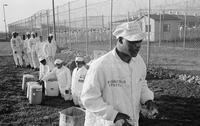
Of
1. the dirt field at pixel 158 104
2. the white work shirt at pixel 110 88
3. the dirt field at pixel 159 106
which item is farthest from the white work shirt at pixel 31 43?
the white work shirt at pixel 110 88

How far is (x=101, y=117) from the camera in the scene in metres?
2.50

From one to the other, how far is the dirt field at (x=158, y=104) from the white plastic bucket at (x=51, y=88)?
0.17m

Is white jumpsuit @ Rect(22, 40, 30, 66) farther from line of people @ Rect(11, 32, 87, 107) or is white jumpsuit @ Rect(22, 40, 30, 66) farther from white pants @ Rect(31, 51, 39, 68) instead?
white pants @ Rect(31, 51, 39, 68)

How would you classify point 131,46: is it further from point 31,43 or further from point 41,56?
point 31,43

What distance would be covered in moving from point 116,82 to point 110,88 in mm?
77

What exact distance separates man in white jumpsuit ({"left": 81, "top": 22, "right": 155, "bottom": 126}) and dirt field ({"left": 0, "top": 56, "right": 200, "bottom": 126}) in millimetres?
2989

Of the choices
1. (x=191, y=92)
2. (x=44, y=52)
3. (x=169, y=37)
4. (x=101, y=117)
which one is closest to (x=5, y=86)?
(x=44, y=52)

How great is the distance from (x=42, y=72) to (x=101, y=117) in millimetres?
7221

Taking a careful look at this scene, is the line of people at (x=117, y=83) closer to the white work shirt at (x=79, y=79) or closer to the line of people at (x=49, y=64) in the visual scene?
the white work shirt at (x=79, y=79)

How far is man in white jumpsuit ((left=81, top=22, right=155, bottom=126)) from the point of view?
7.86 feet

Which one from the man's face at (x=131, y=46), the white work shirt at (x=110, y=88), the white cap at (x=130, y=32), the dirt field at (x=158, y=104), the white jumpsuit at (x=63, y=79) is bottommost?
the dirt field at (x=158, y=104)

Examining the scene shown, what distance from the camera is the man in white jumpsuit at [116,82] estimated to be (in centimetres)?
240

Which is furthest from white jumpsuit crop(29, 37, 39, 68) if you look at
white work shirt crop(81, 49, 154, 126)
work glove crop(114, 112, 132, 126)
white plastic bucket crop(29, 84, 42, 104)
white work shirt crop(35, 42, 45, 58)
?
work glove crop(114, 112, 132, 126)

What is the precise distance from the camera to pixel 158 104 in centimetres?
661
